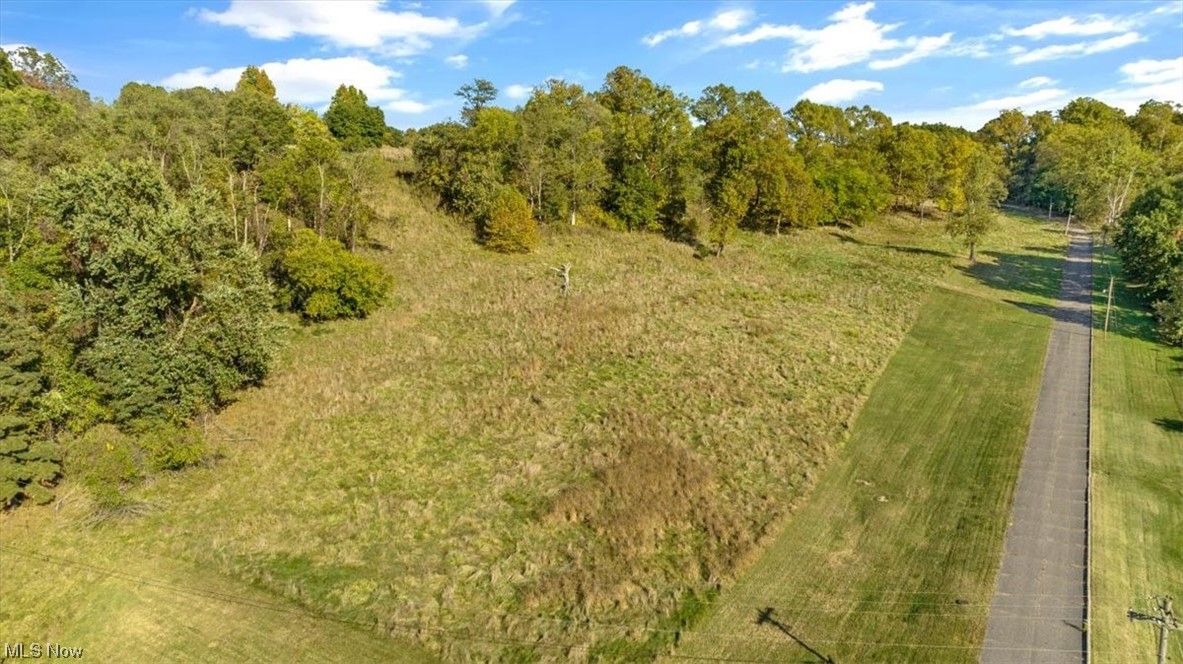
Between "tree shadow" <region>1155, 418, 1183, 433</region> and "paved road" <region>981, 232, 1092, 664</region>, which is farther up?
"tree shadow" <region>1155, 418, 1183, 433</region>

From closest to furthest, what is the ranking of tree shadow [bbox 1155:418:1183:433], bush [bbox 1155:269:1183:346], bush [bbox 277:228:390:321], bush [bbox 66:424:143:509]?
bush [bbox 66:424:143:509] → tree shadow [bbox 1155:418:1183:433] → bush [bbox 1155:269:1183:346] → bush [bbox 277:228:390:321]

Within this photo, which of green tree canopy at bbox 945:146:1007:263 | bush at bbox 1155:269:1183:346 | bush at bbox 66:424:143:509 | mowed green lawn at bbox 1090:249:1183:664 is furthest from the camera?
green tree canopy at bbox 945:146:1007:263

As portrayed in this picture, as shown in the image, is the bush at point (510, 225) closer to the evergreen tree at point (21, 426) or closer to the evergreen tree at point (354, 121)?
the evergreen tree at point (354, 121)

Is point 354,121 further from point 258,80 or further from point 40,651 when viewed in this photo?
point 40,651

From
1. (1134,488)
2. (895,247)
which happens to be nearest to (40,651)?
(1134,488)

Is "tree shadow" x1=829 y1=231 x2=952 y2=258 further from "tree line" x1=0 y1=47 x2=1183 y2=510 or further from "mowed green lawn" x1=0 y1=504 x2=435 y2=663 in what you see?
"mowed green lawn" x1=0 y1=504 x2=435 y2=663

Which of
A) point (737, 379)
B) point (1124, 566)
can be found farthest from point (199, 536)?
point (1124, 566)

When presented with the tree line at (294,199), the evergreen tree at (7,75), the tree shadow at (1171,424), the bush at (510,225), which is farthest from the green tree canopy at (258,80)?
the tree shadow at (1171,424)

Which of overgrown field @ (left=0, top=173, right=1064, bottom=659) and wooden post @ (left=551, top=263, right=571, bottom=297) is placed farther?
wooden post @ (left=551, top=263, right=571, bottom=297)

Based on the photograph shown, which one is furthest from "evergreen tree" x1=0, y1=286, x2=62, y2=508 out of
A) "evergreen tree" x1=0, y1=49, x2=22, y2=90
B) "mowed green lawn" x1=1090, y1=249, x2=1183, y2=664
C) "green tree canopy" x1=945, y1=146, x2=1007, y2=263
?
"green tree canopy" x1=945, y1=146, x2=1007, y2=263
